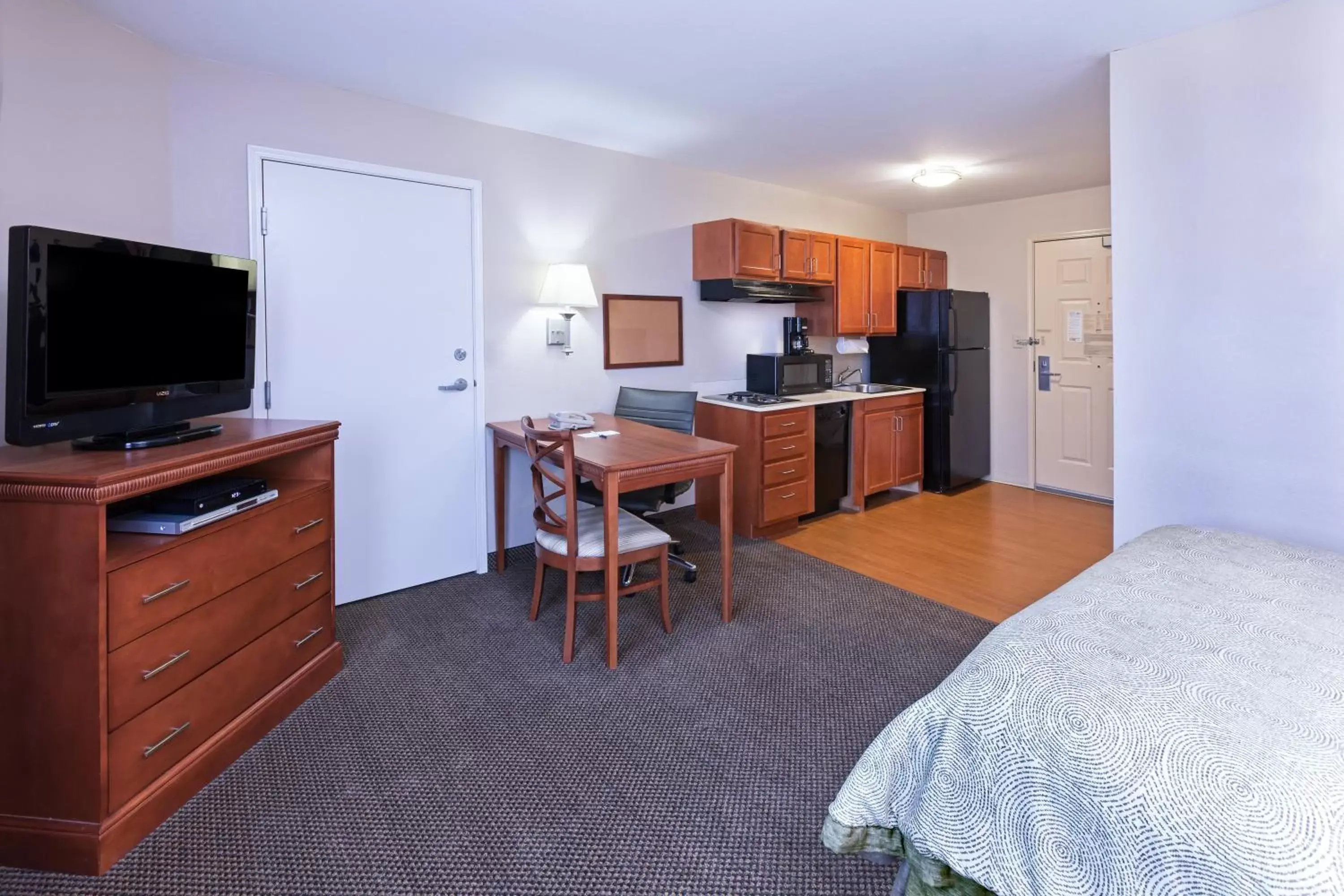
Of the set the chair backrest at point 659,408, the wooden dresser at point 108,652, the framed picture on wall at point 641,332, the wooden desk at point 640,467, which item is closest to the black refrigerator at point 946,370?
the framed picture on wall at point 641,332

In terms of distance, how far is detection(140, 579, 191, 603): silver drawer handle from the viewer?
1.72m

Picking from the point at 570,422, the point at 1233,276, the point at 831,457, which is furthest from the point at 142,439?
the point at 831,457

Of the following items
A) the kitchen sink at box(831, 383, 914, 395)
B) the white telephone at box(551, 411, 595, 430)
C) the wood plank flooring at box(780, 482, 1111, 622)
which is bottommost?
the wood plank flooring at box(780, 482, 1111, 622)

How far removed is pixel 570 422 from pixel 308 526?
1.40 m

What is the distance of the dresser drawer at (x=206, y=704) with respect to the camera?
1.67 meters

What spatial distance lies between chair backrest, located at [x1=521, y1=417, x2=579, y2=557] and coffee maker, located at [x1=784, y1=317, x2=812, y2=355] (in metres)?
2.80

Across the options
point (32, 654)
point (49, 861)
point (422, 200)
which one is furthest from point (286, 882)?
point (422, 200)

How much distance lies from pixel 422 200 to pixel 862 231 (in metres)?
3.82

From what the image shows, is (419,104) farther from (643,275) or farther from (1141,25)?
(1141,25)

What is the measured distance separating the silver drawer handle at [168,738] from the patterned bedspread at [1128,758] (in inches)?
66.1

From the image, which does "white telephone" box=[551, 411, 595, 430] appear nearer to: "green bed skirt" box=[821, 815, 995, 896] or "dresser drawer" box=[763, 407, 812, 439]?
"dresser drawer" box=[763, 407, 812, 439]

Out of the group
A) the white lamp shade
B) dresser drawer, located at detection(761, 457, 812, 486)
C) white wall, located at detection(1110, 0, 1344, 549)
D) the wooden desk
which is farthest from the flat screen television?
white wall, located at detection(1110, 0, 1344, 549)

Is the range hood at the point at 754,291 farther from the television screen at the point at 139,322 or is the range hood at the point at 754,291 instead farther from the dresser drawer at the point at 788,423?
the television screen at the point at 139,322

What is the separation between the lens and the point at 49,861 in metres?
1.62
